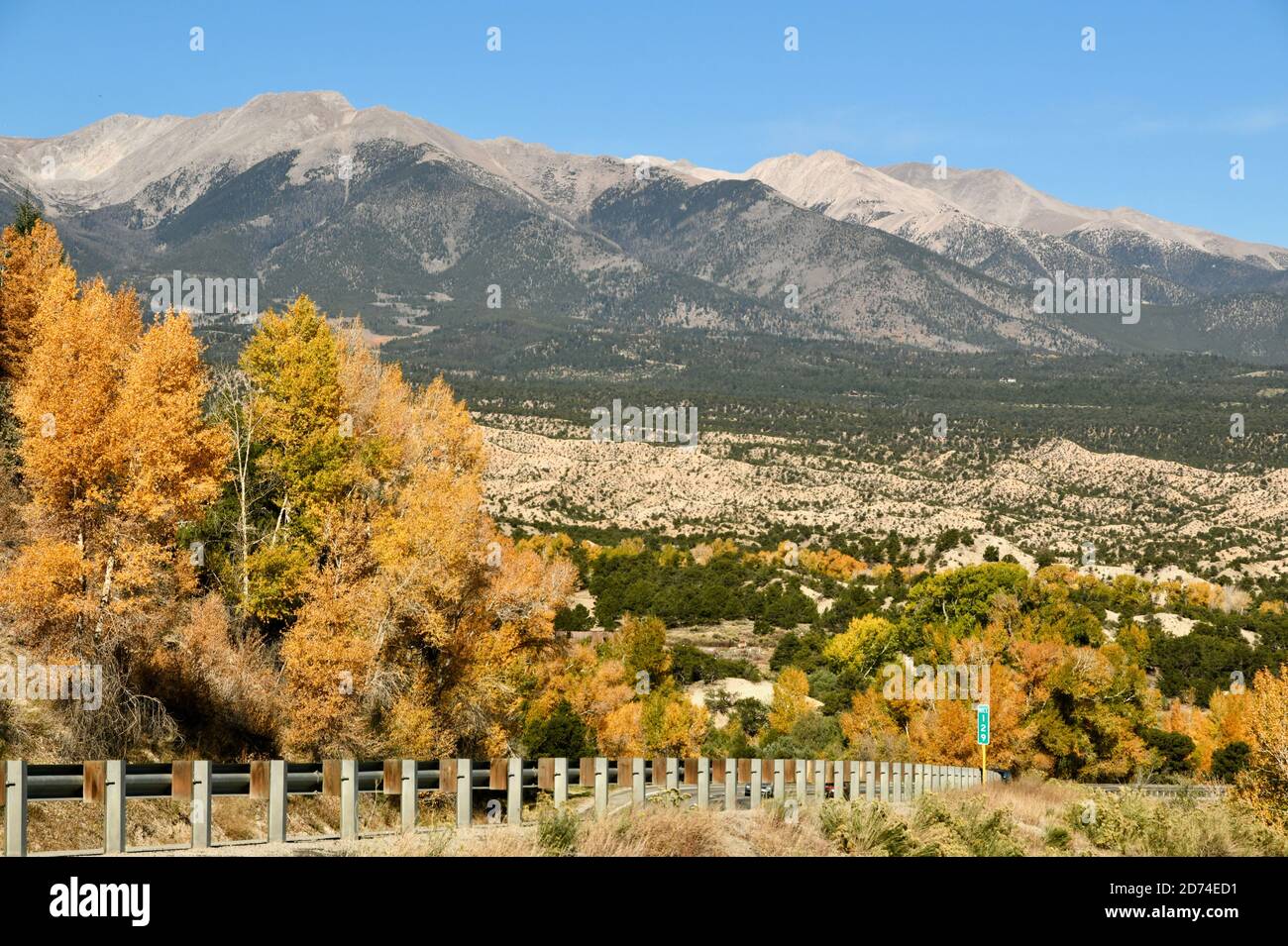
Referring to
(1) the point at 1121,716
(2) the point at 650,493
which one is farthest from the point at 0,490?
(2) the point at 650,493

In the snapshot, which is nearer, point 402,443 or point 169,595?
point 169,595

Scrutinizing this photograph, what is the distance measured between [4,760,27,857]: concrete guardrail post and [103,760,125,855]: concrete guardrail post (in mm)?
769

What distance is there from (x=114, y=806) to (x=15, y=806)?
0.95 metres

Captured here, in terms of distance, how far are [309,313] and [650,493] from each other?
420 feet

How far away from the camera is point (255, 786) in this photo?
15.8 m

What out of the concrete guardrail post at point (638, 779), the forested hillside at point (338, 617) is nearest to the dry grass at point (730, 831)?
the concrete guardrail post at point (638, 779)

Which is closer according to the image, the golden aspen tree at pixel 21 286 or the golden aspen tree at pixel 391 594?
the golden aspen tree at pixel 391 594

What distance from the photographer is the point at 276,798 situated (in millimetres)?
15562

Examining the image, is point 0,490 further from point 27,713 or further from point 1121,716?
point 1121,716

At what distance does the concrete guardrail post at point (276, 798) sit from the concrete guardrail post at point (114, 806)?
1.69m

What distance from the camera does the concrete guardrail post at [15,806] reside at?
13.3 m

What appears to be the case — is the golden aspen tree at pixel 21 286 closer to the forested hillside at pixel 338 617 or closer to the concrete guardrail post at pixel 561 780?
the forested hillside at pixel 338 617

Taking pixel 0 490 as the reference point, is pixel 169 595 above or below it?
below

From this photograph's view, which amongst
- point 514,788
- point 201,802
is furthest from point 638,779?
point 201,802
